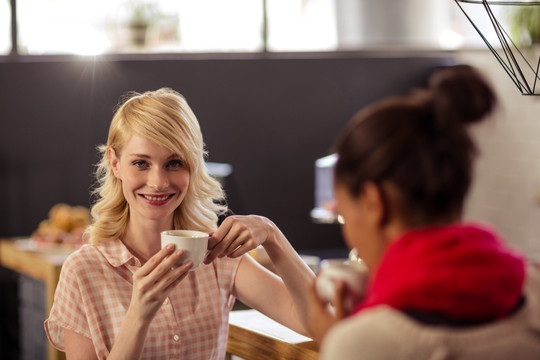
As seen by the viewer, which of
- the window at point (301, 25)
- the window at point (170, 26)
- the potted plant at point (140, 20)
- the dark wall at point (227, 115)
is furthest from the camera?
the window at point (301, 25)

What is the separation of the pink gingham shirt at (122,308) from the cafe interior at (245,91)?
225 cm

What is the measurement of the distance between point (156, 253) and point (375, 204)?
0.86m

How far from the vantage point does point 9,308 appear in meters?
4.61

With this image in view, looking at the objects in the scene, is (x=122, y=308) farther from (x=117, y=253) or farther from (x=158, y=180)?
(x=158, y=180)

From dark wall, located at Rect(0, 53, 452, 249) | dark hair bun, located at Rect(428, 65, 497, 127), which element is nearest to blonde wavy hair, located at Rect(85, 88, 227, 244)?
dark hair bun, located at Rect(428, 65, 497, 127)

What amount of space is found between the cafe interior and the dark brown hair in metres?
3.27

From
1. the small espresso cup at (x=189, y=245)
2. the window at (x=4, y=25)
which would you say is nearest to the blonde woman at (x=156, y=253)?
the small espresso cup at (x=189, y=245)

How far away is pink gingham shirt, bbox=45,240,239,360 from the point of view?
5.95 feet

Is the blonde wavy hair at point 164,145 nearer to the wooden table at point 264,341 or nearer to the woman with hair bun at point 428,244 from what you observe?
the wooden table at point 264,341

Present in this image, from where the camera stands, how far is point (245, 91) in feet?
18.3

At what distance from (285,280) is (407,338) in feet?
3.30

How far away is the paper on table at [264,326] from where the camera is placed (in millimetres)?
1824

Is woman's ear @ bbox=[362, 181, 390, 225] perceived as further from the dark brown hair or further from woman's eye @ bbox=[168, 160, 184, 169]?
woman's eye @ bbox=[168, 160, 184, 169]

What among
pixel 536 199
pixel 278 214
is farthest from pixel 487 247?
pixel 278 214
